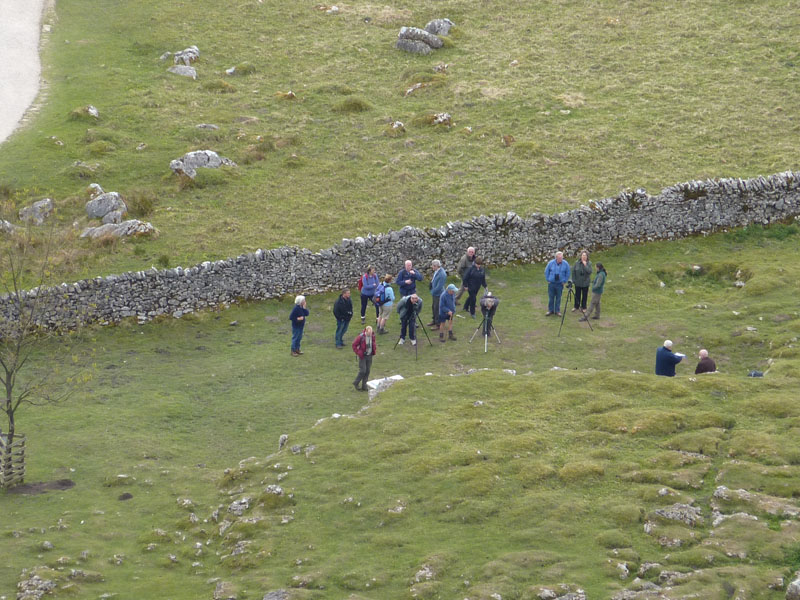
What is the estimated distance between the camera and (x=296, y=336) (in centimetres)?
3322

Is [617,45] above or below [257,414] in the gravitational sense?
above

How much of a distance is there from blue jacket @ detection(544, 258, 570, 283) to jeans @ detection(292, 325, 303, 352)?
9.70m

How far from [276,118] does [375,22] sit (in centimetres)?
2014

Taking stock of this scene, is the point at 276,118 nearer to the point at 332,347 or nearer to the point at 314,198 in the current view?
the point at 314,198

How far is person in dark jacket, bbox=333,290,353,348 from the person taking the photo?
3353cm

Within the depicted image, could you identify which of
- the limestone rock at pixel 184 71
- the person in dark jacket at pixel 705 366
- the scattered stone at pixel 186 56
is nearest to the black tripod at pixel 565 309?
the person in dark jacket at pixel 705 366

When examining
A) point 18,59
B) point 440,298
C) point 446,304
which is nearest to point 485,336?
point 446,304

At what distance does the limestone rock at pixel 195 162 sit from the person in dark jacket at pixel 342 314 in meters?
14.9

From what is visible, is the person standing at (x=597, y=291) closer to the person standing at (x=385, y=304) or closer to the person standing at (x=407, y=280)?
the person standing at (x=407, y=280)

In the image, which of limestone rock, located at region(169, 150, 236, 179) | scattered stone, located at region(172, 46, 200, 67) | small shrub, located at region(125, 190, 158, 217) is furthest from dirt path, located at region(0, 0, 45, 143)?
small shrub, located at region(125, 190, 158, 217)

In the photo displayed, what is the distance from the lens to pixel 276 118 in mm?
53719

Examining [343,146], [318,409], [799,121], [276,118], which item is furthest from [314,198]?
[799,121]

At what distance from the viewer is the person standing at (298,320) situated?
32781mm

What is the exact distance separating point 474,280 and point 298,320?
7255 mm
